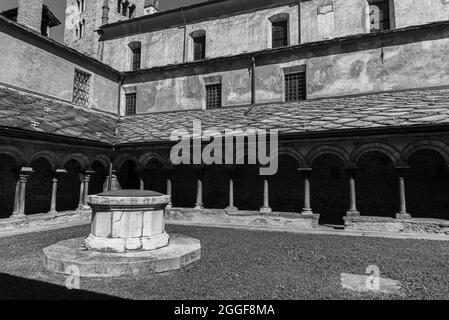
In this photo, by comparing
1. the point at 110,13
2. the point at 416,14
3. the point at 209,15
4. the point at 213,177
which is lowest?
the point at 213,177

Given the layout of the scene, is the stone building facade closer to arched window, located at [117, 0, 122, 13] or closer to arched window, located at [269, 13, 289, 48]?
arched window, located at [269, 13, 289, 48]

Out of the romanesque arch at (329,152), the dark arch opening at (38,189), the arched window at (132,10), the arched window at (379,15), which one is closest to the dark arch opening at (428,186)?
the romanesque arch at (329,152)

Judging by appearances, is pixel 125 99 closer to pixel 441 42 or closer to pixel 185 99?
pixel 185 99

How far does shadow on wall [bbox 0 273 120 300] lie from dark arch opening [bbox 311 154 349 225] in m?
10.9

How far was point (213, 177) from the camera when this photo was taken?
52.4 ft

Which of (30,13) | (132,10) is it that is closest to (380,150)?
(30,13)

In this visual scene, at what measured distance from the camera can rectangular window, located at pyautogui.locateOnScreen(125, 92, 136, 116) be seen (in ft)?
60.9

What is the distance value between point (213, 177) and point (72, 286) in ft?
36.9

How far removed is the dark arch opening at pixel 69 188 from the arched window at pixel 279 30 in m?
12.1

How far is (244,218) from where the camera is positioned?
1209 cm

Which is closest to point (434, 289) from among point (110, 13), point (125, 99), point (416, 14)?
point (416, 14)

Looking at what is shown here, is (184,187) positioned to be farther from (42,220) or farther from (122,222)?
(122,222)

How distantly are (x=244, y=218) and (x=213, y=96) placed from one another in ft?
25.0

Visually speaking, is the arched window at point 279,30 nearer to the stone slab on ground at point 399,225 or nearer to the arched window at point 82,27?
the stone slab on ground at point 399,225
